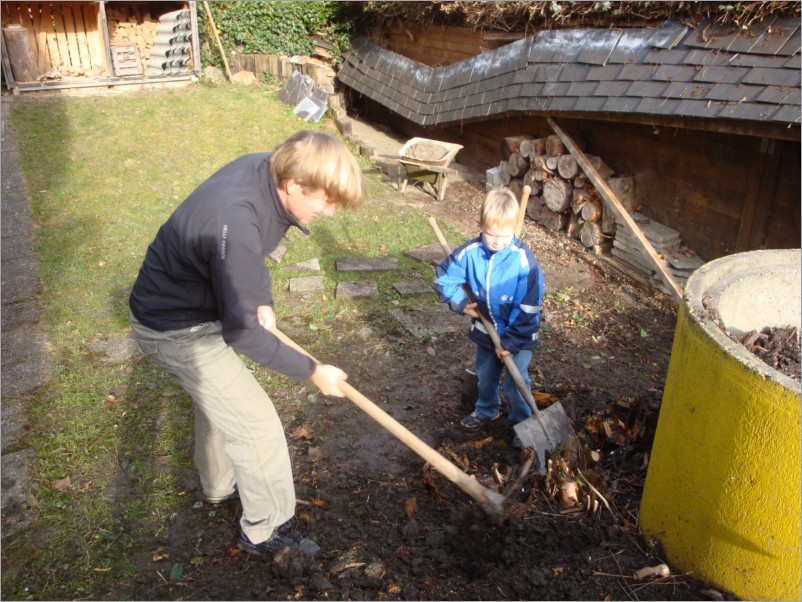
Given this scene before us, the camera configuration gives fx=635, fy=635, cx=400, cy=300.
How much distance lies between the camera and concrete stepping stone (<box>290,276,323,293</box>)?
6371mm

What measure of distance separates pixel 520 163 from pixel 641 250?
237cm

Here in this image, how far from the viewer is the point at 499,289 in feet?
13.1

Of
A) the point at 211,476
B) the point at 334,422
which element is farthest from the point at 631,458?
the point at 211,476

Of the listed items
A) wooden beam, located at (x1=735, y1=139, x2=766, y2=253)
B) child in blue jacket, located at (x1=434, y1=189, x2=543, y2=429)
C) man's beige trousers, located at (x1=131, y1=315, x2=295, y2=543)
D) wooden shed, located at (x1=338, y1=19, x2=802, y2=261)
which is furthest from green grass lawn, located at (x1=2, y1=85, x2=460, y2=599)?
wooden beam, located at (x1=735, y1=139, x2=766, y2=253)

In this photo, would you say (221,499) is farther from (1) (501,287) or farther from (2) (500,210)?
(2) (500,210)

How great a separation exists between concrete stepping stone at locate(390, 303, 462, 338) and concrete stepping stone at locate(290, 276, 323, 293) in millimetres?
855

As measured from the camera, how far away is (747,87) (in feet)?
18.9

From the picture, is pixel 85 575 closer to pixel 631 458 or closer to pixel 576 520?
pixel 576 520

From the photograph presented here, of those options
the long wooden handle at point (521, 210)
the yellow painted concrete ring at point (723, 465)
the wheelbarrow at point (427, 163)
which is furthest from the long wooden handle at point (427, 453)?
the wheelbarrow at point (427, 163)

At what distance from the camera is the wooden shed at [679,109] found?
19.0 ft

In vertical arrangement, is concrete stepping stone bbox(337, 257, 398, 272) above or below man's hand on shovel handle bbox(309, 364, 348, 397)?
below

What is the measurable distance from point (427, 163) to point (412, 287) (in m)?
3.15

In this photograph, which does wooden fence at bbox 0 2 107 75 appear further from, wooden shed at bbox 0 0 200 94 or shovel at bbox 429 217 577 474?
shovel at bbox 429 217 577 474

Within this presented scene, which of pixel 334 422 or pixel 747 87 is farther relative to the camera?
pixel 747 87
